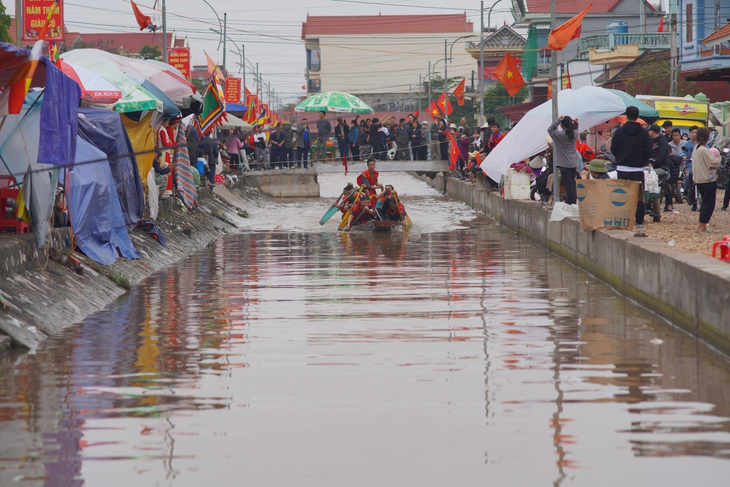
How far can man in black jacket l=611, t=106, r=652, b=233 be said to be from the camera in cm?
1756

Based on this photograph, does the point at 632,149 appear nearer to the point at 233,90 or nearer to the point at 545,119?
the point at 545,119

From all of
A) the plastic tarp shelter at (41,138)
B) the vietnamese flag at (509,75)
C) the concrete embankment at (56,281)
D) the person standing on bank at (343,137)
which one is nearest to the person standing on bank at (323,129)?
the person standing on bank at (343,137)

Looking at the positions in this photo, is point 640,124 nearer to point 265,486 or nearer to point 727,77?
point 727,77

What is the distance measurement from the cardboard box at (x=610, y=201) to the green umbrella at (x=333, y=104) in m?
25.9

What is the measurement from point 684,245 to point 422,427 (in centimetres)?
794

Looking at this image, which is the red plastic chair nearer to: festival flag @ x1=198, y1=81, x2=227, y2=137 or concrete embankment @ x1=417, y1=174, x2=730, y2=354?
concrete embankment @ x1=417, y1=174, x2=730, y2=354

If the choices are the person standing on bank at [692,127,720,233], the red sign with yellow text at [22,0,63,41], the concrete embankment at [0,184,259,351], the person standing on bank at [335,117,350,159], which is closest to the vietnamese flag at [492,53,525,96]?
the person standing on bank at [335,117,350,159]

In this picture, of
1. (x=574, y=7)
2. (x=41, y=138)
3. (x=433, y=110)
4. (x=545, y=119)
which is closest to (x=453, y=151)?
(x=545, y=119)

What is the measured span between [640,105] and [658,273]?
14.2m

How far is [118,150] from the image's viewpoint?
1878 centimetres

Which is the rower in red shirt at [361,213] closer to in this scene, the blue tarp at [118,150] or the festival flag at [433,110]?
the blue tarp at [118,150]

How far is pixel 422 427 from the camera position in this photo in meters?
7.70

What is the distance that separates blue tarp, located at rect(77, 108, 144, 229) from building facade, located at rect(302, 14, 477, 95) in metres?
94.8

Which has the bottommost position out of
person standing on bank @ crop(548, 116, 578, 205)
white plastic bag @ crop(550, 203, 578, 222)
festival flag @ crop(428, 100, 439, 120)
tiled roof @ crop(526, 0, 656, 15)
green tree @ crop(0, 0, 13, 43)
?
white plastic bag @ crop(550, 203, 578, 222)
